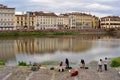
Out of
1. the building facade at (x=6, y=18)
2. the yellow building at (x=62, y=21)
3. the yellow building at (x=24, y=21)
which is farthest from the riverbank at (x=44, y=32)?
the yellow building at (x=62, y=21)

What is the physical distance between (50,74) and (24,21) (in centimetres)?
11741

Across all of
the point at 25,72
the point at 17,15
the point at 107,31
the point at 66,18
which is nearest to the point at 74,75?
the point at 25,72

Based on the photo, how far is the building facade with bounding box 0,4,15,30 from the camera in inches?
4877

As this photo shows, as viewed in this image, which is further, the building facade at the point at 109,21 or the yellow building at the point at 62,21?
the building facade at the point at 109,21

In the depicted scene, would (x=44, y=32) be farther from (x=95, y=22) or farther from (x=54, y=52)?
(x=95, y=22)

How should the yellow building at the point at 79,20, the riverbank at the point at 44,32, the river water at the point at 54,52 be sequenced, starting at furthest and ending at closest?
the yellow building at the point at 79,20 < the riverbank at the point at 44,32 < the river water at the point at 54,52

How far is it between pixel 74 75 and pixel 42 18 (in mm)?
124504

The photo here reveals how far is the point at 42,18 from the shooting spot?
147625 mm

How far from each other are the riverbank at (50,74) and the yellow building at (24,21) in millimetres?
109333

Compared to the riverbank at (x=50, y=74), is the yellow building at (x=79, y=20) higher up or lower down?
higher up

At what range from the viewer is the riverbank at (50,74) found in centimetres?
2347

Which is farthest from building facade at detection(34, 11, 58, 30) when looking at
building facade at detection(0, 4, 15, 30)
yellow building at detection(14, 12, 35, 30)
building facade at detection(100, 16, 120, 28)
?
building facade at detection(100, 16, 120, 28)

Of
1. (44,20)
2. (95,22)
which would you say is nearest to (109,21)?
(95,22)

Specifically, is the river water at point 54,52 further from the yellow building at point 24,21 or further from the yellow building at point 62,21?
the yellow building at point 62,21
